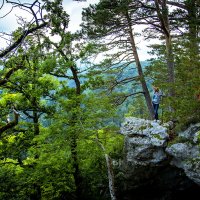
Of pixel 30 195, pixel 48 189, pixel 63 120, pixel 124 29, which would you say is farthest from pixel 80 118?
pixel 124 29

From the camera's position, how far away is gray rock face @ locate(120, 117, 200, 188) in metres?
12.4

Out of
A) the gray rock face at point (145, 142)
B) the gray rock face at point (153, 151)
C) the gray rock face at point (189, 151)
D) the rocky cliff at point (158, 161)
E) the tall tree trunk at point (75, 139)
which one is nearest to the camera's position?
the gray rock face at point (189, 151)

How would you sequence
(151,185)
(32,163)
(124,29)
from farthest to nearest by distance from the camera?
(124,29)
(32,163)
(151,185)

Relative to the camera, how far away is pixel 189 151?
12500 mm

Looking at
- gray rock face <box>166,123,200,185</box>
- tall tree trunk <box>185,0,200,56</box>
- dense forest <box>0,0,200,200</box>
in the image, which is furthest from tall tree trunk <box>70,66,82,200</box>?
tall tree trunk <box>185,0,200,56</box>

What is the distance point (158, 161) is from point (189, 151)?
81.1 inches

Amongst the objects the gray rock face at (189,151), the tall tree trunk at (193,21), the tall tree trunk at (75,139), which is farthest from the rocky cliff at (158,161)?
the tall tree trunk at (193,21)

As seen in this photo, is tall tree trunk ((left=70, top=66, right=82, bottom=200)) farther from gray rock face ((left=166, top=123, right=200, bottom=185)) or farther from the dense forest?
gray rock face ((left=166, top=123, right=200, bottom=185))

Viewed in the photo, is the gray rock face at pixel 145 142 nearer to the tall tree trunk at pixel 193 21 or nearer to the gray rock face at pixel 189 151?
the gray rock face at pixel 189 151

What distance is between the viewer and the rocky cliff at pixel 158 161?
1254 centimetres

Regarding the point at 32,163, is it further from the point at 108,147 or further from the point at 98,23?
the point at 98,23

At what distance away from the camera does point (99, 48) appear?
1944 cm

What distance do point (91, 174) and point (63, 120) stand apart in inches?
149

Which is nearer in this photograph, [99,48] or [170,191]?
[170,191]
